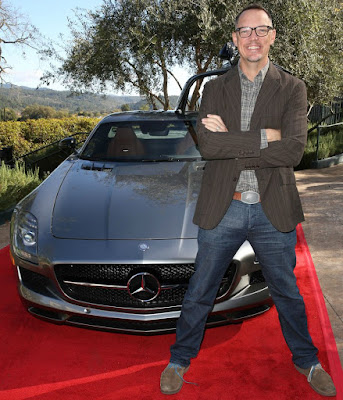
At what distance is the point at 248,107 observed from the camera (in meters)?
2.36

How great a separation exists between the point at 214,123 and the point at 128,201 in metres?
1.16

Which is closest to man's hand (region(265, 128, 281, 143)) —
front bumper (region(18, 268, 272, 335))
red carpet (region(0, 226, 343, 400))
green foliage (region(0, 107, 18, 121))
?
front bumper (region(18, 268, 272, 335))

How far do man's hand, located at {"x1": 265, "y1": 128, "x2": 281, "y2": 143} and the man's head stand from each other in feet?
1.12

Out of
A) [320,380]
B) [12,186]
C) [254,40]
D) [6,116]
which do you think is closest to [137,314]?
[320,380]

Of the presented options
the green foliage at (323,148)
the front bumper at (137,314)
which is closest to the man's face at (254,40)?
the front bumper at (137,314)

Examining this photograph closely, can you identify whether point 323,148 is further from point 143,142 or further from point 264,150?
point 264,150

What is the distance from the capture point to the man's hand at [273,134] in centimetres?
231

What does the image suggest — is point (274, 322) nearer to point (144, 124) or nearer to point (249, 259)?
point (249, 259)

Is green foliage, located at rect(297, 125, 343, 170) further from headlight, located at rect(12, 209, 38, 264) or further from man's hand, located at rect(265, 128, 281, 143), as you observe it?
man's hand, located at rect(265, 128, 281, 143)

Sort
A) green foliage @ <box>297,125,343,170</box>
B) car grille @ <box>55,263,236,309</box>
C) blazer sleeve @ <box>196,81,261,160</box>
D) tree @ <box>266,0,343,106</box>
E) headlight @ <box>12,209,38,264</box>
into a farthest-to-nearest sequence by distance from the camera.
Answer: tree @ <box>266,0,343,106</box>, green foliage @ <box>297,125,343,170</box>, headlight @ <box>12,209,38,264</box>, car grille @ <box>55,263,236,309</box>, blazer sleeve @ <box>196,81,261,160</box>

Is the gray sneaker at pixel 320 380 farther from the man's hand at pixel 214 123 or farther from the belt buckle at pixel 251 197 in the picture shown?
the man's hand at pixel 214 123

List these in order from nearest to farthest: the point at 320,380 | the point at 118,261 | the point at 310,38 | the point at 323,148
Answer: the point at 320,380 → the point at 118,261 → the point at 323,148 → the point at 310,38

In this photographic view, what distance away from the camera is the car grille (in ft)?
9.01

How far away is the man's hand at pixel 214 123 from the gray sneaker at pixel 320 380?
4.39ft
